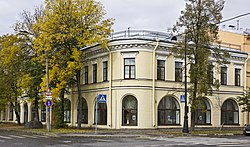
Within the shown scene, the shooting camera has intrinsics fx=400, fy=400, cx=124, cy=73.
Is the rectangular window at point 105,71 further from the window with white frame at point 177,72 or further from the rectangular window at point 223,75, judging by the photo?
the rectangular window at point 223,75

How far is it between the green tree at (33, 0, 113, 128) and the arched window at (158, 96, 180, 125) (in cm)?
852

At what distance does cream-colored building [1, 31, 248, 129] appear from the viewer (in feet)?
124

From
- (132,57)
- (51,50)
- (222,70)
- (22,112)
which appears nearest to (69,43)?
(51,50)

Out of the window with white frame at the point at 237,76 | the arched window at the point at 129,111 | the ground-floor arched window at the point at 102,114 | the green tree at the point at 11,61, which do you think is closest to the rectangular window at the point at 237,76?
the window with white frame at the point at 237,76

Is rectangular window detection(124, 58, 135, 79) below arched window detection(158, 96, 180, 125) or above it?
above

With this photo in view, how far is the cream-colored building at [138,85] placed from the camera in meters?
37.8

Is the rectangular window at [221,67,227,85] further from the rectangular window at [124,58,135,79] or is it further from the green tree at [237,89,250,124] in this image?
the rectangular window at [124,58,135,79]

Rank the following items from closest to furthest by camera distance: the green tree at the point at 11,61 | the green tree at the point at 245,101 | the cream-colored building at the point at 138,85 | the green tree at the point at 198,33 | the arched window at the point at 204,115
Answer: the green tree at the point at 198,33
the cream-colored building at the point at 138,85
the green tree at the point at 245,101
the green tree at the point at 11,61
the arched window at the point at 204,115

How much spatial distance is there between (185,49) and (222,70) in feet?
39.8

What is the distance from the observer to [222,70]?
144 feet

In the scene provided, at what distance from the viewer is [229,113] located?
45031 mm

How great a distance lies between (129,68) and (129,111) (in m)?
4.12

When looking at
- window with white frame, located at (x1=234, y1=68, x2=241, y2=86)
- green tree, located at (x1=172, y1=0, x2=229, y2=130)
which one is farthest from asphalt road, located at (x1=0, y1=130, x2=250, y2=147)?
window with white frame, located at (x1=234, y1=68, x2=241, y2=86)

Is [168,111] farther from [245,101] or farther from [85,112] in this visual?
[85,112]
